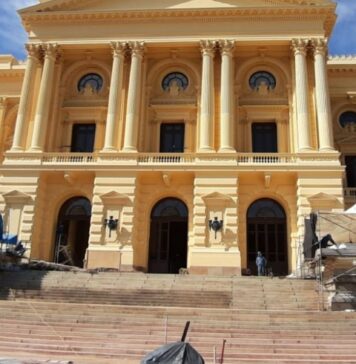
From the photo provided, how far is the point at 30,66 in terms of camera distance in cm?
3303

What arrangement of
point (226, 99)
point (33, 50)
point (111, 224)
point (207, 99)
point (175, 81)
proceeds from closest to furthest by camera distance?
point (111, 224)
point (226, 99)
point (207, 99)
point (33, 50)
point (175, 81)

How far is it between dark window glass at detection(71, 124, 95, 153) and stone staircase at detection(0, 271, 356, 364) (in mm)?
12510

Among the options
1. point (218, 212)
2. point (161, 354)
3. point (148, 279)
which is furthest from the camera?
point (218, 212)

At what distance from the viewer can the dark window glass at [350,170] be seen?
34.4 metres

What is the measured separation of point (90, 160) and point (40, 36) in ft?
32.2

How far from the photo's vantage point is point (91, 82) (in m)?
34.6

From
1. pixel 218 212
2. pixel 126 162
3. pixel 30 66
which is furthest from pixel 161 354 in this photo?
pixel 30 66

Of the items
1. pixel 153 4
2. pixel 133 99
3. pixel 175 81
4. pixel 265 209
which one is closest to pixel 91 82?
pixel 133 99

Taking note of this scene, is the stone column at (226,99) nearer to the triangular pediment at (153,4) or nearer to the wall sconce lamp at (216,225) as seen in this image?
the triangular pediment at (153,4)

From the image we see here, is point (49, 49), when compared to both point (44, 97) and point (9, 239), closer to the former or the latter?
point (44, 97)

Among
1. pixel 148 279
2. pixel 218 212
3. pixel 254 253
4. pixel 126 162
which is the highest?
pixel 126 162

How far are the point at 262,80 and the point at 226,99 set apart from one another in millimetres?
4159

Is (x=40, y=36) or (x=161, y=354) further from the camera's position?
(x=40, y=36)

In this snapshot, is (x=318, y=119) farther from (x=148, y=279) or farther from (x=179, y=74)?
(x=148, y=279)
